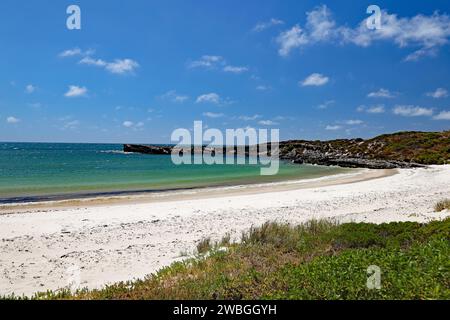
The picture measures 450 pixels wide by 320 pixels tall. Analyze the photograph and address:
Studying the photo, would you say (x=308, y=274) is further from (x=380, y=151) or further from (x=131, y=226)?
(x=380, y=151)

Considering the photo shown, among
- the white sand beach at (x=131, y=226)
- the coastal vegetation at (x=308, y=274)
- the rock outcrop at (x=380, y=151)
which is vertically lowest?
the white sand beach at (x=131, y=226)

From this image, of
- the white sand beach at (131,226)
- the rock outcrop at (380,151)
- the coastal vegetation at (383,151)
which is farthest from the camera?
the coastal vegetation at (383,151)

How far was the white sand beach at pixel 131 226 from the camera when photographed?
10.1 m

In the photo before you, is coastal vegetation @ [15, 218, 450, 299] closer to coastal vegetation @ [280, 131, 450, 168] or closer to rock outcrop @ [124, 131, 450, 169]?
rock outcrop @ [124, 131, 450, 169]

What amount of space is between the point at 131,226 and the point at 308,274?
11.5 metres

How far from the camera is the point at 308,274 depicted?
6.28m

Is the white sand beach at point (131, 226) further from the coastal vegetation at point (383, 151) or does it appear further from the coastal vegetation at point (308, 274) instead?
the coastal vegetation at point (383, 151)

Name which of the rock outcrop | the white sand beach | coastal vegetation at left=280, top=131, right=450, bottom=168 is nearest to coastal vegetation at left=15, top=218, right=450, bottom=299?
the white sand beach

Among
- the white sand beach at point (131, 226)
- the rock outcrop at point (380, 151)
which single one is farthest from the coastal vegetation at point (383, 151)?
the white sand beach at point (131, 226)

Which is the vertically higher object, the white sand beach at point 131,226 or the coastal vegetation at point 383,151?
the coastal vegetation at point 383,151

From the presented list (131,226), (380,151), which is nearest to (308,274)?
(131,226)

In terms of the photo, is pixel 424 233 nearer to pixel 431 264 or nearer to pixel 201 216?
pixel 431 264

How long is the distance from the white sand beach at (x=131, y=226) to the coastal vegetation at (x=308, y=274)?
2.13m
